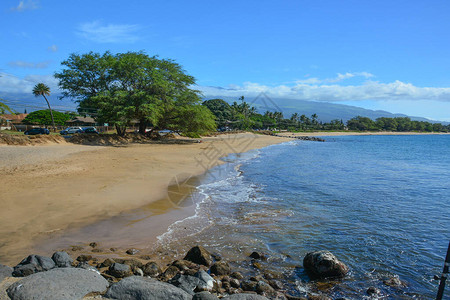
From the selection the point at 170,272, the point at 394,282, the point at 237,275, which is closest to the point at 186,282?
the point at 170,272

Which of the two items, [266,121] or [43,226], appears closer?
[43,226]

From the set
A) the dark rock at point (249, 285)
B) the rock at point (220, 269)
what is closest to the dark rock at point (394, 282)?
the dark rock at point (249, 285)

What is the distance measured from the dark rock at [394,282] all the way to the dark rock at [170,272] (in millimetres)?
4352

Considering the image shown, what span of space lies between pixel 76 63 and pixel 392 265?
41.8 m

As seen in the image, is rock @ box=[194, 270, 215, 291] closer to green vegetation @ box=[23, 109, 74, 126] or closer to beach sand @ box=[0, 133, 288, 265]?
beach sand @ box=[0, 133, 288, 265]

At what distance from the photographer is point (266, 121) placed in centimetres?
12275

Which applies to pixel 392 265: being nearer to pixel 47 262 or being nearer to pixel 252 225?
pixel 252 225

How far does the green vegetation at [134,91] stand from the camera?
35719mm

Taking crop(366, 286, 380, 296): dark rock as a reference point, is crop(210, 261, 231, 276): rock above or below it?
above

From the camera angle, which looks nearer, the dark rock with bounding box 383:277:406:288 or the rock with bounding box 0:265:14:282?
the rock with bounding box 0:265:14:282

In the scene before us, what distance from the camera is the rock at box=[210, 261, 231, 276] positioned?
6.02 meters

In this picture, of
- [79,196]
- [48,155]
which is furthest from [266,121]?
[79,196]

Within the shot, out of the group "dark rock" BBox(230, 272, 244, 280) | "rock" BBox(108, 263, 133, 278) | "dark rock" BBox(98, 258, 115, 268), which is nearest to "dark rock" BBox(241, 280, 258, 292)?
"dark rock" BBox(230, 272, 244, 280)

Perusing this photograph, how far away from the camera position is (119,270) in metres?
5.56
